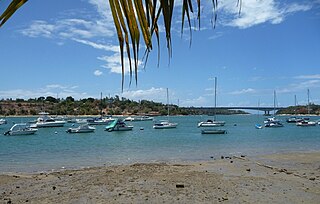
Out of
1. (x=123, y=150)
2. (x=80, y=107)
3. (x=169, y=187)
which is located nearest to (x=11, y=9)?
(x=169, y=187)

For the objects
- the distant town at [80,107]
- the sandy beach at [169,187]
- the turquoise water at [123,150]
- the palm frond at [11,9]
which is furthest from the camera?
the distant town at [80,107]

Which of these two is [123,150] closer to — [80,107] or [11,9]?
[11,9]

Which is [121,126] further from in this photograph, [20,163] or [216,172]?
[216,172]

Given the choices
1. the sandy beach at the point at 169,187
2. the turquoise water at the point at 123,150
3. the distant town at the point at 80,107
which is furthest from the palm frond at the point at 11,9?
the distant town at the point at 80,107

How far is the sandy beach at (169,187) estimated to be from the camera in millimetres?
10547

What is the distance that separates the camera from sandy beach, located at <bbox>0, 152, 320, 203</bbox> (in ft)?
34.6

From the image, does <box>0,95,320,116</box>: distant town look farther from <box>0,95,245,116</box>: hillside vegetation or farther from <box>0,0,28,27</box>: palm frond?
<box>0,0,28,27</box>: palm frond

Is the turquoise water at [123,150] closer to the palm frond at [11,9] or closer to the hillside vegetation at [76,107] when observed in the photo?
the palm frond at [11,9]

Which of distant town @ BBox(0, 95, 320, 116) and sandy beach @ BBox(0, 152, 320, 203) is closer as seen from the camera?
sandy beach @ BBox(0, 152, 320, 203)

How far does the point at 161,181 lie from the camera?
13344 mm

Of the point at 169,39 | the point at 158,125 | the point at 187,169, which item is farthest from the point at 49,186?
the point at 158,125

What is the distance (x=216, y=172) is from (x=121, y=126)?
154 ft

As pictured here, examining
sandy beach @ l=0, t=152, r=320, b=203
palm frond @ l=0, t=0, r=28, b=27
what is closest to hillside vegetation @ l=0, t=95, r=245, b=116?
sandy beach @ l=0, t=152, r=320, b=203

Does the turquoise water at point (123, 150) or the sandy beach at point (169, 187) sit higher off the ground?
the sandy beach at point (169, 187)
